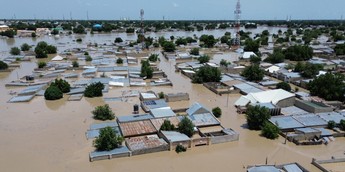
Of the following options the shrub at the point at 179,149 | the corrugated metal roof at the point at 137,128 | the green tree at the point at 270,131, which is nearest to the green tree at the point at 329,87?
the green tree at the point at 270,131

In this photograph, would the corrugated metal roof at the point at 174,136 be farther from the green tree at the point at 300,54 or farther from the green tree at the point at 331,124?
the green tree at the point at 300,54

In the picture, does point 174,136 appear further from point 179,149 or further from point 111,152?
point 111,152

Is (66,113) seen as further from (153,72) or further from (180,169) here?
(153,72)

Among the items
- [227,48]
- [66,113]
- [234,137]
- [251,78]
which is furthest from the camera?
[227,48]

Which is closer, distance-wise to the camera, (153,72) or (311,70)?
(311,70)

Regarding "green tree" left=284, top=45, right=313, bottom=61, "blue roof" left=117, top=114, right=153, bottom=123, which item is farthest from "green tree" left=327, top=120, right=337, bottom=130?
"green tree" left=284, top=45, right=313, bottom=61

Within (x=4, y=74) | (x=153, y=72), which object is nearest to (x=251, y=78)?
(x=153, y=72)
